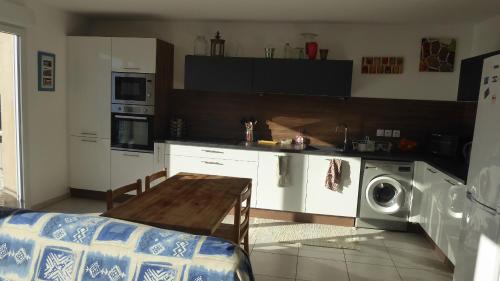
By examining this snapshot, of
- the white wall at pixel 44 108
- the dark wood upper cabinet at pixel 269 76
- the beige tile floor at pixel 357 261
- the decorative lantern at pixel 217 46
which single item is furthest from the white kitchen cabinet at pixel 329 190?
the white wall at pixel 44 108

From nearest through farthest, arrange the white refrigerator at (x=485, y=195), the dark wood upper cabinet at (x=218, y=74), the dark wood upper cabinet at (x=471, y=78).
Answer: the white refrigerator at (x=485, y=195)
the dark wood upper cabinet at (x=471, y=78)
the dark wood upper cabinet at (x=218, y=74)

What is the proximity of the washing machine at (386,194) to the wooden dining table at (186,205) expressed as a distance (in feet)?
5.61

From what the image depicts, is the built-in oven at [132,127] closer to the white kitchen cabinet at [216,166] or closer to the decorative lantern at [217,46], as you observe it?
the white kitchen cabinet at [216,166]

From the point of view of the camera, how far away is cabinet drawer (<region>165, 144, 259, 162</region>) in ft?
13.5

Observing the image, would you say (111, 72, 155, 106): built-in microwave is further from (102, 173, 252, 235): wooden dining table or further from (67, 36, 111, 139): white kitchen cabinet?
(102, 173, 252, 235): wooden dining table

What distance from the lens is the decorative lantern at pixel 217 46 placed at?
4.37m

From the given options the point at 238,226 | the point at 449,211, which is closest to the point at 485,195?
the point at 449,211

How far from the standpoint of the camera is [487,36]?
380 cm

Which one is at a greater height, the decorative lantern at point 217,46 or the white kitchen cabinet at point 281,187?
the decorative lantern at point 217,46

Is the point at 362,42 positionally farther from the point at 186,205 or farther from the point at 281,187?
the point at 186,205

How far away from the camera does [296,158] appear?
13.3ft

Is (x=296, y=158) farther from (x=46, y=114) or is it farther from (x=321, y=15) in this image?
(x=46, y=114)

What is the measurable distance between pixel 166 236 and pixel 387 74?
11.8 feet

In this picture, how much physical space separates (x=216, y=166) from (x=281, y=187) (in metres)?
0.79
